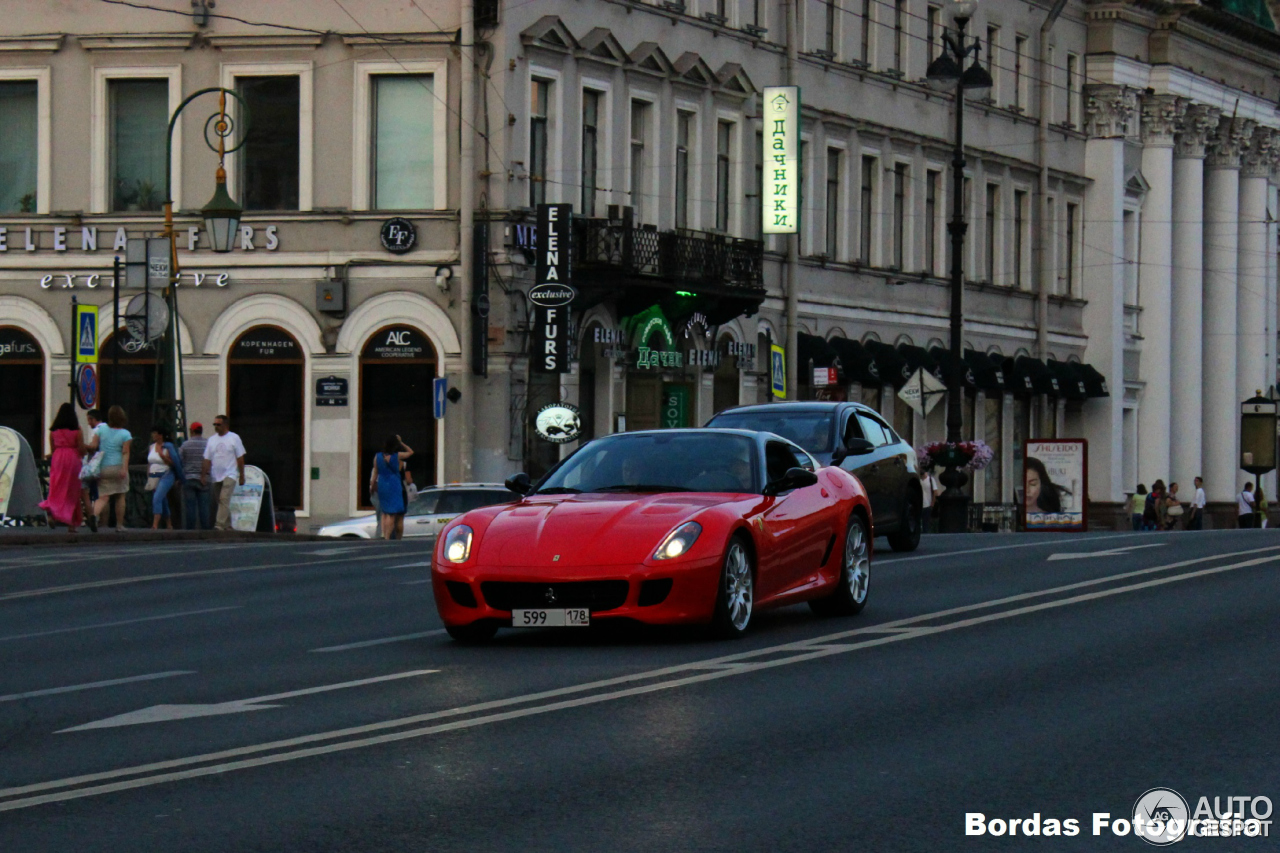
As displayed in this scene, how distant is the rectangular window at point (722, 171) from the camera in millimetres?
51219

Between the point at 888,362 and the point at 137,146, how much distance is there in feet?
63.1

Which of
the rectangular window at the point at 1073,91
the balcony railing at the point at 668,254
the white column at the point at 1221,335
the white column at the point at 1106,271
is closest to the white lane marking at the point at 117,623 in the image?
the balcony railing at the point at 668,254

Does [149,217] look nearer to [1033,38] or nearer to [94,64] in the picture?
[94,64]

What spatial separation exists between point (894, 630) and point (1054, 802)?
6.89 m

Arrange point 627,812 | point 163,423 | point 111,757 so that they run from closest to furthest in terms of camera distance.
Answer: point 627,812 < point 111,757 < point 163,423

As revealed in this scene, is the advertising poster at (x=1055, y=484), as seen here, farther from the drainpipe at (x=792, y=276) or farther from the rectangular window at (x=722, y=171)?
the rectangular window at (x=722, y=171)

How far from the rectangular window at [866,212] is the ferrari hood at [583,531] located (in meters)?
42.8

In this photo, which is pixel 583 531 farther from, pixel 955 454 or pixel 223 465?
pixel 955 454

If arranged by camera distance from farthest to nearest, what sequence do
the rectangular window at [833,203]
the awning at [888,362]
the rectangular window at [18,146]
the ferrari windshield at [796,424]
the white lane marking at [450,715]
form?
the awning at [888,362] < the rectangular window at [833,203] < the rectangular window at [18,146] < the ferrari windshield at [796,424] < the white lane marking at [450,715]

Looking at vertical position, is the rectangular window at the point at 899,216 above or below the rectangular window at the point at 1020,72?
below

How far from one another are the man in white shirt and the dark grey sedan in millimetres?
12480

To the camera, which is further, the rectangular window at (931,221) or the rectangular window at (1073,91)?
the rectangular window at (1073,91)

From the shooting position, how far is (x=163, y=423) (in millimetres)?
37000


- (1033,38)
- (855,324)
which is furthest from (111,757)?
(1033,38)
